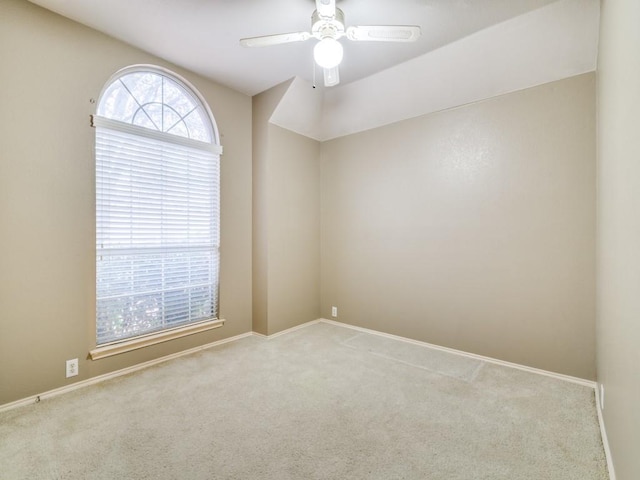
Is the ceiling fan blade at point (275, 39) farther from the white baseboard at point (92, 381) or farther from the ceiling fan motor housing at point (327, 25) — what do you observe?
the white baseboard at point (92, 381)

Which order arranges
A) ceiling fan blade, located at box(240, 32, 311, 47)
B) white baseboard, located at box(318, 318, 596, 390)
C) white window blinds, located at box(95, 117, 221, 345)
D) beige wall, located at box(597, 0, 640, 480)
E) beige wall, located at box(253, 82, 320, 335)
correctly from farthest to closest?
beige wall, located at box(253, 82, 320, 335) → white window blinds, located at box(95, 117, 221, 345) → white baseboard, located at box(318, 318, 596, 390) → ceiling fan blade, located at box(240, 32, 311, 47) → beige wall, located at box(597, 0, 640, 480)

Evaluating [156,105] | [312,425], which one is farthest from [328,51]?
[312,425]

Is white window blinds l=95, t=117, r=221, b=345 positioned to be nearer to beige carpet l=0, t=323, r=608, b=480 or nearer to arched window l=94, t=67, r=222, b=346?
arched window l=94, t=67, r=222, b=346

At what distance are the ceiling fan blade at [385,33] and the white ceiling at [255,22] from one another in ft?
1.08

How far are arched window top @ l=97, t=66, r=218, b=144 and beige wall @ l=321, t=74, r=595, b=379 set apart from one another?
1706mm

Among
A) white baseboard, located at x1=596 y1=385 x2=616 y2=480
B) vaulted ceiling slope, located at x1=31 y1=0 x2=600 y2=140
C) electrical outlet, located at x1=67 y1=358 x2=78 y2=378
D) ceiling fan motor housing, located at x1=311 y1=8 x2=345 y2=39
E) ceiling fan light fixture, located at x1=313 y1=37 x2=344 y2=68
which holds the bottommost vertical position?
white baseboard, located at x1=596 y1=385 x2=616 y2=480

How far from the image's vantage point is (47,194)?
2275 millimetres

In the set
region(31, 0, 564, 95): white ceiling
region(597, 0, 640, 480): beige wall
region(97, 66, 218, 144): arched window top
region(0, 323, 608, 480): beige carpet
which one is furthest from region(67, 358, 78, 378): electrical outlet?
region(597, 0, 640, 480): beige wall

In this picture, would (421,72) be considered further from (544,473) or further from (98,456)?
(98,456)

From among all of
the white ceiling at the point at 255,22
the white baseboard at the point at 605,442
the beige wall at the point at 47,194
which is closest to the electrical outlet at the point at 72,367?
the beige wall at the point at 47,194

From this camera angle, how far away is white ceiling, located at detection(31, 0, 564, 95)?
221cm

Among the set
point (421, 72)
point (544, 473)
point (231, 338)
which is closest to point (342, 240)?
point (231, 338)

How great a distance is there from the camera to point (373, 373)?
270cm

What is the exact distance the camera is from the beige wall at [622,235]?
1.07 metres
